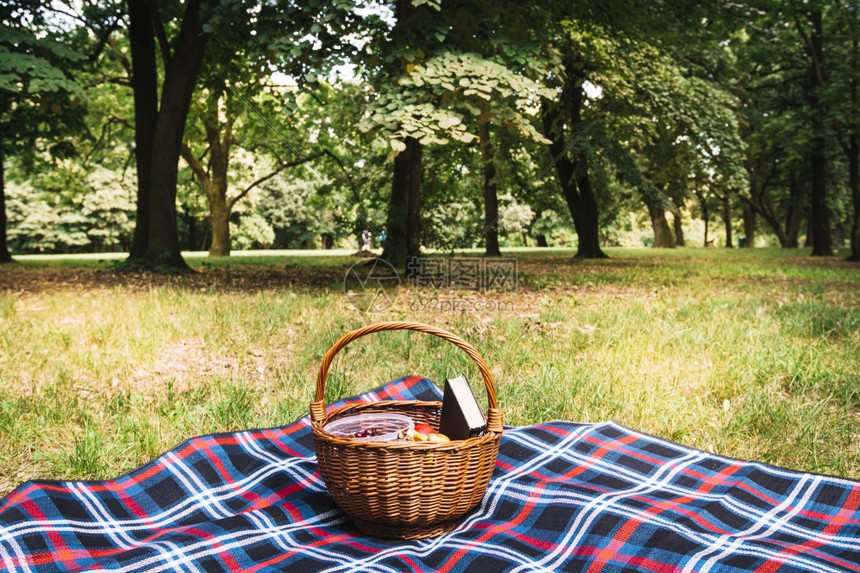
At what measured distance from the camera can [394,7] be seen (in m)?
9.26

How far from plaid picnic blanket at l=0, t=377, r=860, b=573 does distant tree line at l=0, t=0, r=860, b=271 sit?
4.00 meters

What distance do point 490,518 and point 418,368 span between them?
→ 5.81 feet

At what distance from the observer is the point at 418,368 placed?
3979 millimetres

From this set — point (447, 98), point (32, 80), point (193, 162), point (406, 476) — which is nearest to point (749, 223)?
point (193, 162)

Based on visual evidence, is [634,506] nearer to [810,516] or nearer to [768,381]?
[810,516]

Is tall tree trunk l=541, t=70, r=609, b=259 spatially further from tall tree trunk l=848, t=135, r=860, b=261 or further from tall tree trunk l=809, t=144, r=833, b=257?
tall tree trunk l=848, t=135, r=860, b=261

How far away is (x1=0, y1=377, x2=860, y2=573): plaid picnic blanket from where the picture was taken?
189cm

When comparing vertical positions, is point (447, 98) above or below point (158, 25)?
below

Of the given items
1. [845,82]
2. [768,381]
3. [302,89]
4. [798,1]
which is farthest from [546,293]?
[845,82]

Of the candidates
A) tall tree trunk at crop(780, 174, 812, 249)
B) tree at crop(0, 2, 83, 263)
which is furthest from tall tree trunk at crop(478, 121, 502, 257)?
tall tree trunk at crop(780, 174, 812, 249)

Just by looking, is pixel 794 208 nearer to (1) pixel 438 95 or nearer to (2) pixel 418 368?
(1) pixel 438 95

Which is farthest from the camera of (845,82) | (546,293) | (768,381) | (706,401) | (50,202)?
(50,202)

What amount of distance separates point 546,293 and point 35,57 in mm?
6936

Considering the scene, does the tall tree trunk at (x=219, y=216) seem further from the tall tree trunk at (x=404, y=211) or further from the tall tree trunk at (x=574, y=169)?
the tall tree trunk at (x=404, y=211)
